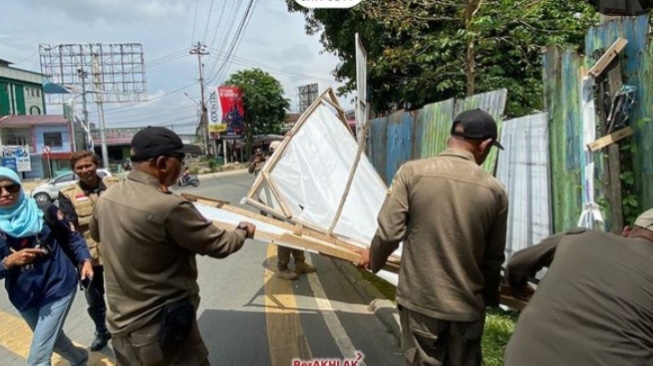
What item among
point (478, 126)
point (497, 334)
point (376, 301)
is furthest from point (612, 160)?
point (376, 301)

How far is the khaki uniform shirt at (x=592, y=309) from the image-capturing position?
149 cm

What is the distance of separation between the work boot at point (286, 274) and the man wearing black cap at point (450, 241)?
3.50 m

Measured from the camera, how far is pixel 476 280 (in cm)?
221

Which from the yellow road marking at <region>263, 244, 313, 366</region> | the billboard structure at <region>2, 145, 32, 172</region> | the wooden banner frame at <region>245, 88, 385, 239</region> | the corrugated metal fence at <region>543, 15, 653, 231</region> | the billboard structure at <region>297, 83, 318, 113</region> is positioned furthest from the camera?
the billboard structure at <region>297, 83, 318, 113</region>

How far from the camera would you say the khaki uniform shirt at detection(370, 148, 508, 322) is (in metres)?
2.13

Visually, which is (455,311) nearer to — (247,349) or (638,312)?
(638,312)

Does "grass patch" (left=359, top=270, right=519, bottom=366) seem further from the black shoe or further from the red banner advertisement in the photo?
the red banner advertisement

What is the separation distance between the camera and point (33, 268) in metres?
2.81

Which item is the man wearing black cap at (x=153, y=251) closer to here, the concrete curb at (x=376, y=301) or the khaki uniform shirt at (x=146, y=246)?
the khaki uniform shirt at (x=146, y=246)

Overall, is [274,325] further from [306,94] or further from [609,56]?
[306,94]

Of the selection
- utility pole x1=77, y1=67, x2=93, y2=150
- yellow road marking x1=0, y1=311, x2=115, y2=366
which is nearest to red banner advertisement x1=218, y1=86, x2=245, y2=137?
utility pole x1=77, y1=67, x2=93, y2=150

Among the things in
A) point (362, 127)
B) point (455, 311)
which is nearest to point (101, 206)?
point (455, 311)

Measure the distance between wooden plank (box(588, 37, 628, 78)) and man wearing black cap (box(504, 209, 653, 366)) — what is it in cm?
175

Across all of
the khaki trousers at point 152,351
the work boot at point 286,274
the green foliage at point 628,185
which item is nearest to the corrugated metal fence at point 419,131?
the green foliage at point 628,185
